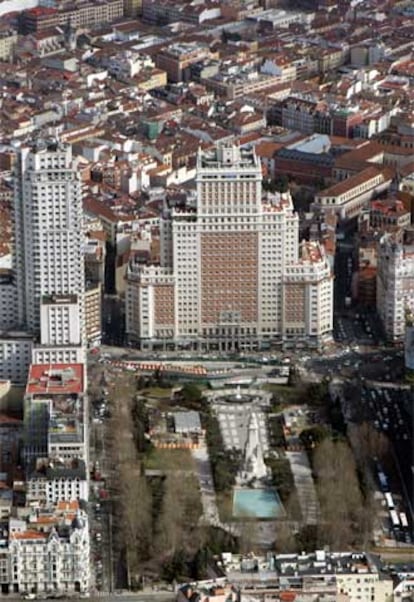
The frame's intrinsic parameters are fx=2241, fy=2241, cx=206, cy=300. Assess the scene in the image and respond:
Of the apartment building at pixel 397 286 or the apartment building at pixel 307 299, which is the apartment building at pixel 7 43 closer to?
the apartment building at pixel 307 299

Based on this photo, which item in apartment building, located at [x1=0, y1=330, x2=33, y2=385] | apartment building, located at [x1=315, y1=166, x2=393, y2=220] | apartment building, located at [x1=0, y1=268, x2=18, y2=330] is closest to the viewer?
apartment building, located at [x1=0, y1=330, x2=33, y2=385]

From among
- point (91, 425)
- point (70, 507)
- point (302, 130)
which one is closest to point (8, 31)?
point (302, 130)

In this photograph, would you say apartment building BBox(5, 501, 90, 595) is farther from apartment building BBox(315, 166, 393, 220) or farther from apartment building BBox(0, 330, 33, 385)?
apartment building BBox(315, 166, 393, 220)

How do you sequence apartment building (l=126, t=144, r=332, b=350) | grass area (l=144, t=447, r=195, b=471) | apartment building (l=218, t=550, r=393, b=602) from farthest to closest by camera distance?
apartment building (l=126, t=144, r=332, b=350)
grass area (l=144, t=447, r=195, b=471)
apartment building (l=218, t=550, r=393, b=602)

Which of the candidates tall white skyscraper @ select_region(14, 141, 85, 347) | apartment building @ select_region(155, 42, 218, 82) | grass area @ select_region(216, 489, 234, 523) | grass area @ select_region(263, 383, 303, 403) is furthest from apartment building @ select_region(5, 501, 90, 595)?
apartment building @ select_region(155, 42, 218, 82)

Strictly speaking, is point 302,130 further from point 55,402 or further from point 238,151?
point 55,402
